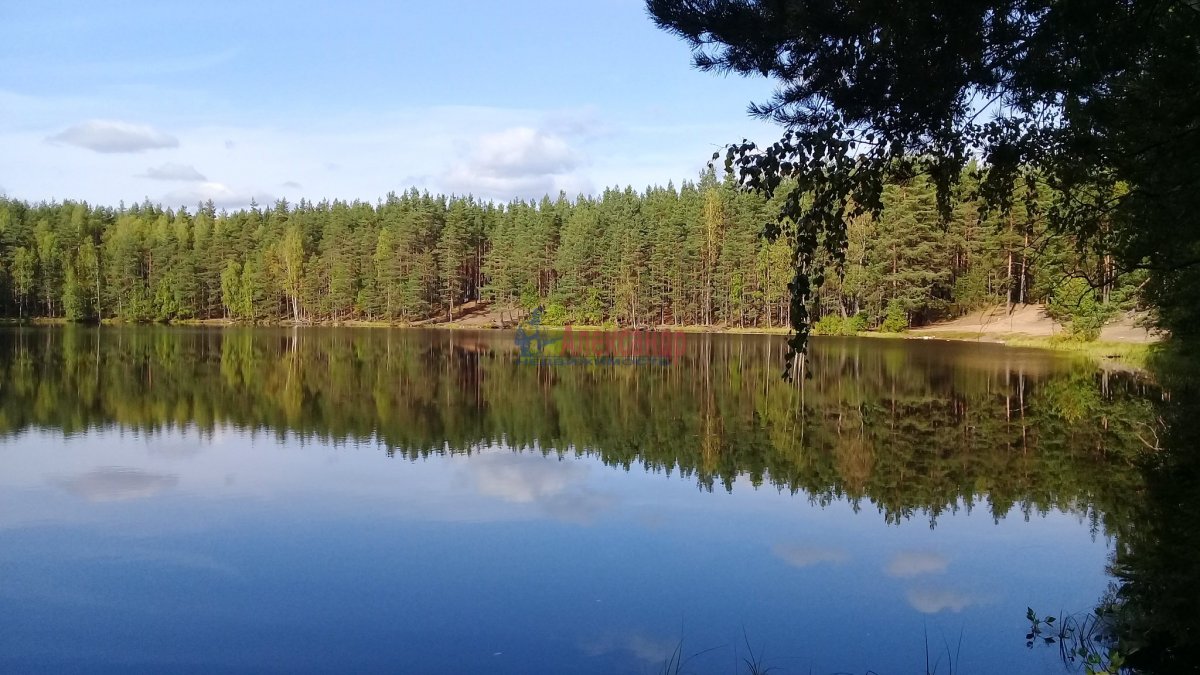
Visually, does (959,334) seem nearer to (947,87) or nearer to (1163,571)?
(1163,571)

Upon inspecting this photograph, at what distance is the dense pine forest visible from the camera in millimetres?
72562

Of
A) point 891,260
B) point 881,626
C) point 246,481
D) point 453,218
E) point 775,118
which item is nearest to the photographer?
point 775,118

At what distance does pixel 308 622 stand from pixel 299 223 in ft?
365

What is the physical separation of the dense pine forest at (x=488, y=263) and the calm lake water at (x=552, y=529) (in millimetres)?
45564

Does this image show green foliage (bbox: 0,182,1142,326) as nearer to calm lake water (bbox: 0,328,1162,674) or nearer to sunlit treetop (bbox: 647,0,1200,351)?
calm lake water (bbox: 0,328,1162,674)

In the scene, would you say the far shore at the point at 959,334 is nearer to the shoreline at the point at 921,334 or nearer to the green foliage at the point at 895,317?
the shoreline at the point at 921,334

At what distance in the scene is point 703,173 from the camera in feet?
405

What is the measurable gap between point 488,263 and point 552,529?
289 feet

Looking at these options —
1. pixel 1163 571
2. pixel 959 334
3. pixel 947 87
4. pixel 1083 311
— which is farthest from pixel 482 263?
pixel 947 87

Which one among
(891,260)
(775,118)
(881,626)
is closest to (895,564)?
(881,626)

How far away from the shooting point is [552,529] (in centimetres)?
1303

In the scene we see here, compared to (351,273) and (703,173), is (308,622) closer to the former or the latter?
(351,273)

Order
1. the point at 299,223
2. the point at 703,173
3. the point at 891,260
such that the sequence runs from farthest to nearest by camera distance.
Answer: the point at 703,173
the point at 299,223
the point at 891,260

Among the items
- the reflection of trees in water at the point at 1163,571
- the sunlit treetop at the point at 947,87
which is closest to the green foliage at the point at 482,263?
the reflection of trees in water at the point at 1163,571
